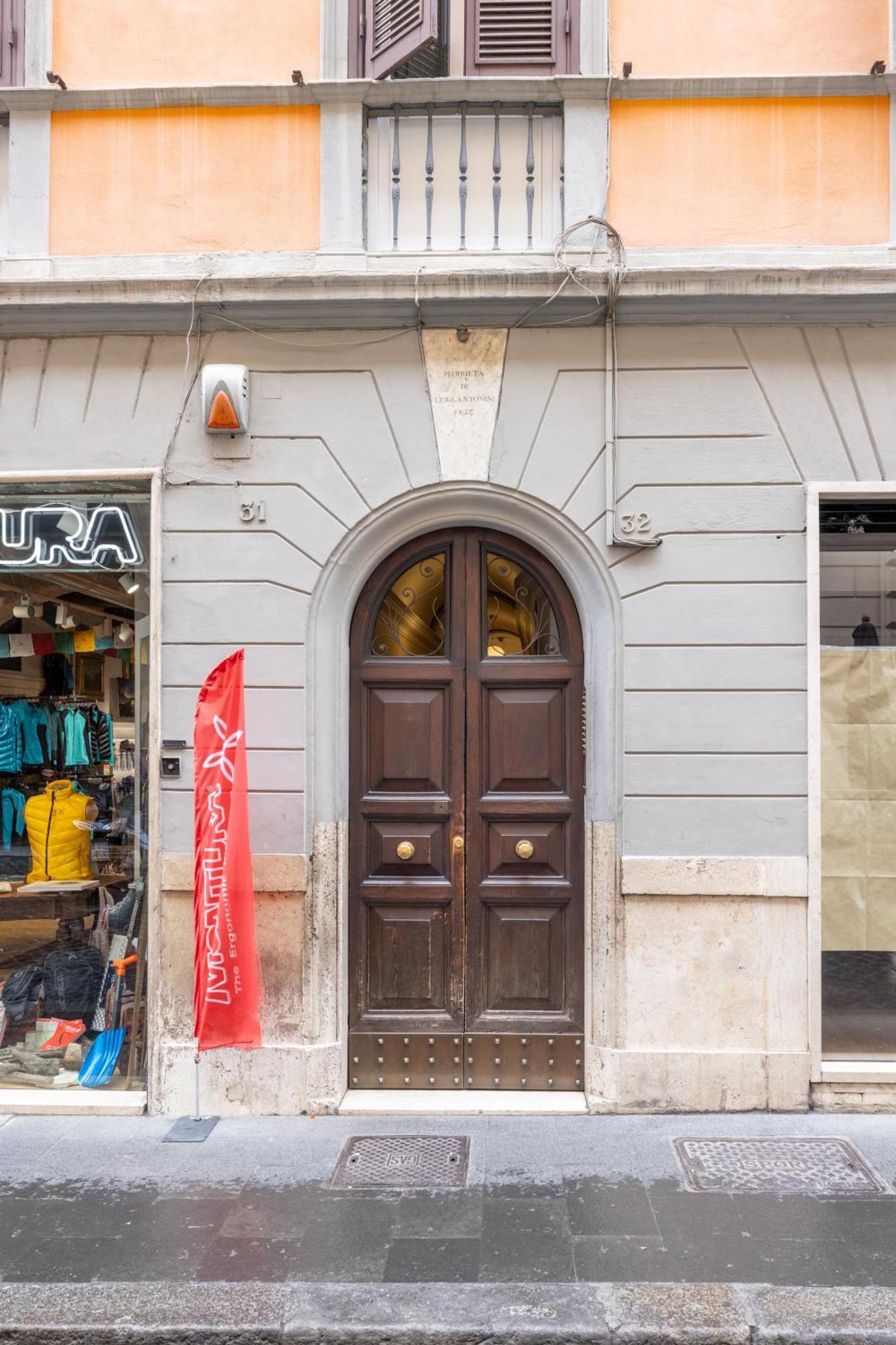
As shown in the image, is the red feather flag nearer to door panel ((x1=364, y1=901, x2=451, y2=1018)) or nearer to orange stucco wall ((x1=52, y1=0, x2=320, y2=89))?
door panel ((x1=364, y1=901, x2=451, y2=1018))

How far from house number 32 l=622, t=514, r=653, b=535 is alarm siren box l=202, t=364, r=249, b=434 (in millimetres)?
2221

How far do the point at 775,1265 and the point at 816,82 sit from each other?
5942 millimetres

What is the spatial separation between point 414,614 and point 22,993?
10.8 ft

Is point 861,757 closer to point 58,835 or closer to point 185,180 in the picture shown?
point 58,835

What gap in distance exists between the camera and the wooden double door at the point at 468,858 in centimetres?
586

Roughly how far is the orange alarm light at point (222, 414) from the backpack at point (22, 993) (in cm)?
345

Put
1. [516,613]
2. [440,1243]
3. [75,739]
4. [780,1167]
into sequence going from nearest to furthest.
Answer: [440,1243]
[780,1167]
[516,613]
[75,739]

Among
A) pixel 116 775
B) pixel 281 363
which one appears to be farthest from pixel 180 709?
pixel 281 363

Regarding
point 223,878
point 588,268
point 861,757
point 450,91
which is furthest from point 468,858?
point 450,91

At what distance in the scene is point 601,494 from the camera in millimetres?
5754

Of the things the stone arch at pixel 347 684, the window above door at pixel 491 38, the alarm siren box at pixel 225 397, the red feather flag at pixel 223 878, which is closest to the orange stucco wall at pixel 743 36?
the window above door at pixel 491 38

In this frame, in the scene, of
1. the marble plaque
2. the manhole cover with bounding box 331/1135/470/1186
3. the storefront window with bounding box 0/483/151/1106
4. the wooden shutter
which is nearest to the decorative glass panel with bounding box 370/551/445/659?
the marble plaque

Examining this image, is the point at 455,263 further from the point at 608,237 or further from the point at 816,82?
the point at 816,82

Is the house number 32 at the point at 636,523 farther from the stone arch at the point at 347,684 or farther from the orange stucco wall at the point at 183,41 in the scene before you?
the orange stucco wall at the point at 183,41
